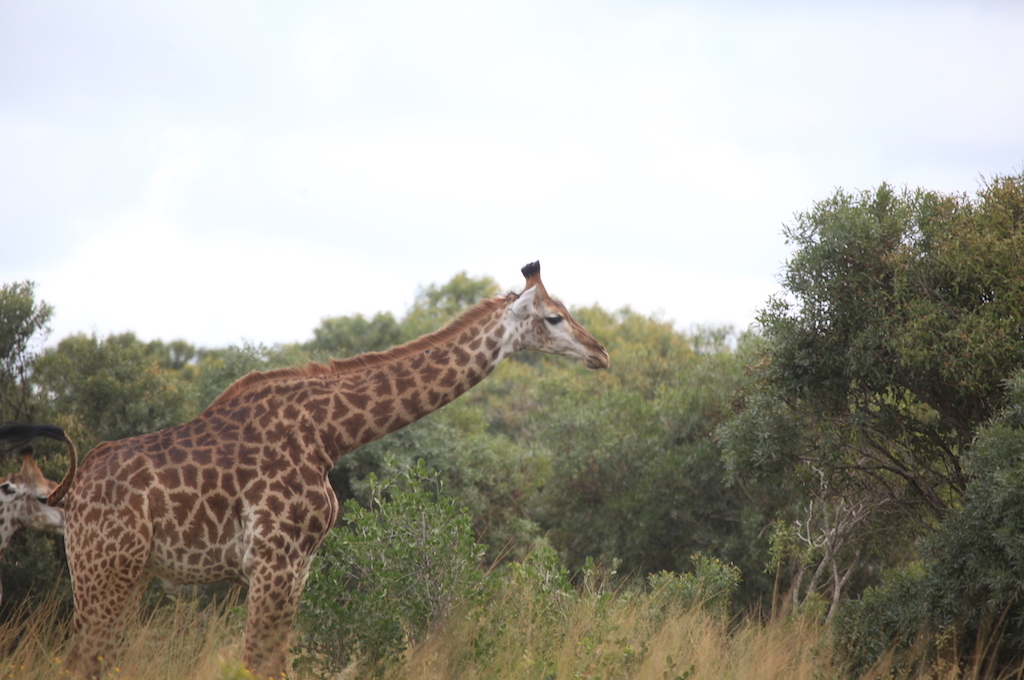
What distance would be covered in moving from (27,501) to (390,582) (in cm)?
312

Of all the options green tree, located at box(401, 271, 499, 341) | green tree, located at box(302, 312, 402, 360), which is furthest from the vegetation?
green tree, located at box(401, 271, 499, 341)

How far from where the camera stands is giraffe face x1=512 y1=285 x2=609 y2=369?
22.2 feet

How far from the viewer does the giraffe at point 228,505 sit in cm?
599

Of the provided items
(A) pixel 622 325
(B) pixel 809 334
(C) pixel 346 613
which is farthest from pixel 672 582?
(A) pixel 622 325

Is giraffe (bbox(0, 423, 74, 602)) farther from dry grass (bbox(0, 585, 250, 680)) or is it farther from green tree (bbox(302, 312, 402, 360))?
green tree (bbox(302, 312, 402, 360))

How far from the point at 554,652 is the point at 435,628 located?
0.99 meters

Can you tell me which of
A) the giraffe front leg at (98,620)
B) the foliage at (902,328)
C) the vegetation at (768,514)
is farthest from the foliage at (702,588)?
the giraffe front leg at (98,620)

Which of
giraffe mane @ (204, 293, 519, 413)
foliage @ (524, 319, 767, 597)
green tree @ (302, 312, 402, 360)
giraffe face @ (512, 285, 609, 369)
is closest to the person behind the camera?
giraffe mane @ (204, 293, 519, 413)

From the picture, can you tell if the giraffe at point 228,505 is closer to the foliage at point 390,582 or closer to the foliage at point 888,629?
the foliage at point 390,582

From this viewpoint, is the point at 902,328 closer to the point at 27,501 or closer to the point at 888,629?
the point at 888,629

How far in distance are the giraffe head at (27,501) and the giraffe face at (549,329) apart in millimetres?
4113

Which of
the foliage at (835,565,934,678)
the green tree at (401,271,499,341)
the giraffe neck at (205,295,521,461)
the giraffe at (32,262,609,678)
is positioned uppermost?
the green tree at (401,271,499,341)

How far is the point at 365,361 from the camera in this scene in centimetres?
682

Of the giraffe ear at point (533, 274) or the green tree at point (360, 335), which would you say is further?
the green tree at point (360, 335)
